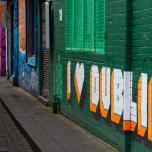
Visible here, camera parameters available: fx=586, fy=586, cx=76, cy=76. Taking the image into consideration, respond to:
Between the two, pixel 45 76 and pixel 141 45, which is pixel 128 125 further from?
pixel 45 76

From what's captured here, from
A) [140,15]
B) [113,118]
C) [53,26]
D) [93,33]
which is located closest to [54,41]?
[53,26]

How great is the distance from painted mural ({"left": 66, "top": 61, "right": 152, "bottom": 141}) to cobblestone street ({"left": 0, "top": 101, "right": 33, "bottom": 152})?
1330 mm

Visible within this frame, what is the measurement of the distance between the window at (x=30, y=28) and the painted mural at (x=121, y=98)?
7706 mm

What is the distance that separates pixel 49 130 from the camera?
10.4 meters

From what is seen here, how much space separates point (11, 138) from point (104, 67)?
8.93 feet

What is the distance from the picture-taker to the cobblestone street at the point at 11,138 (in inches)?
376

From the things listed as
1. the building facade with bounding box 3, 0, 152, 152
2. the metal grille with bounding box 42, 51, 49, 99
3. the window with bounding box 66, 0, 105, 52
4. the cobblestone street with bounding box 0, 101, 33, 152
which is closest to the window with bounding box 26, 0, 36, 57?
the metal grille with bounding box 42, 51, 49, 99

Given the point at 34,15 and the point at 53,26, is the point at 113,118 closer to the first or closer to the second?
the point at 53,26

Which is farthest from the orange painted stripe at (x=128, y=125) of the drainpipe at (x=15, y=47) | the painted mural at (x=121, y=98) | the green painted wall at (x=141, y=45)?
the drainpipe at (x=15, y=47)

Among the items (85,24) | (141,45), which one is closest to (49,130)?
(85,24)

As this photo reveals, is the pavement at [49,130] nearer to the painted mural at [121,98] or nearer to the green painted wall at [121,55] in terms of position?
the green painted wall at [121,55]

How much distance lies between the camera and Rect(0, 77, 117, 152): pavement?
8.66 m

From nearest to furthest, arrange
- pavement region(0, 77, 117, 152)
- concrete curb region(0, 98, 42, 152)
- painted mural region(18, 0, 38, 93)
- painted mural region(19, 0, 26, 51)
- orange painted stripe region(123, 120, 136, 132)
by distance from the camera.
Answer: orange painted stripe region(123, 120, 136, 132) → pavement region(0, 77, 117, 152) → concrete curb region(0, 98, 42, 152) → painted mural region(18, 0, 38, 93) → painted mural region(19, 0, 26, 51)

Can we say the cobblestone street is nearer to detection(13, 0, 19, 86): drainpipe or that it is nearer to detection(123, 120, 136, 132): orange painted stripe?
detection(123, 120, 136, 132): orange painted stripe
